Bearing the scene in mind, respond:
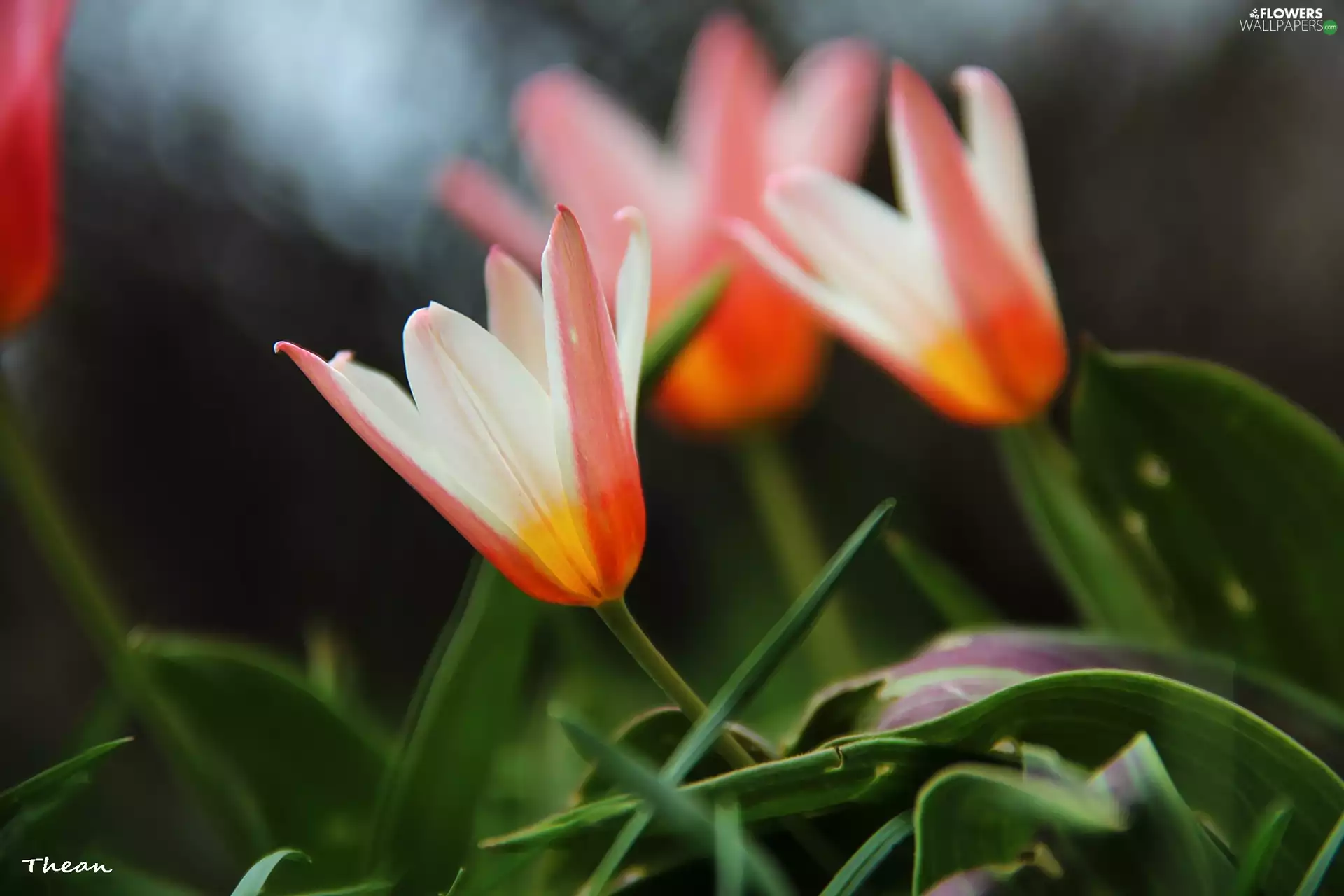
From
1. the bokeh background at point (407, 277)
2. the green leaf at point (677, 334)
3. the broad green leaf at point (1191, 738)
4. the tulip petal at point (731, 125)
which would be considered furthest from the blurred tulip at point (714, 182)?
the bokeh background at point (407, 277)

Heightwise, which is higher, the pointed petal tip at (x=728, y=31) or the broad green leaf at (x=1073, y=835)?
the pointed petal tip at (x=728, y=31)

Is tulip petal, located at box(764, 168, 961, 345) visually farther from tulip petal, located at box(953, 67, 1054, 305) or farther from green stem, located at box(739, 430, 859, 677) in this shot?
green stem, located at box(739, 430, 859, 677)


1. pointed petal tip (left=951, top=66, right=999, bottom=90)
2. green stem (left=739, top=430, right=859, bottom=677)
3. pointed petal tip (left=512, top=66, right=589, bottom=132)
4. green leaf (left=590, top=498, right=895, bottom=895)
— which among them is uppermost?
pointed petal tip (left=512, top=66, right=589, bottom=132)

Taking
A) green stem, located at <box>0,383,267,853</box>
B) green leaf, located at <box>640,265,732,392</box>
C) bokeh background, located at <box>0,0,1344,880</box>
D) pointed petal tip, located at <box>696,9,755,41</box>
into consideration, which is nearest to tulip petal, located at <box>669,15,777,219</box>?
pointed petal tip, located at <box>696,9,755,41</box>

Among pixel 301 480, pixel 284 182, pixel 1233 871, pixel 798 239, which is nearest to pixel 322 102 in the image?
pixel 284 182

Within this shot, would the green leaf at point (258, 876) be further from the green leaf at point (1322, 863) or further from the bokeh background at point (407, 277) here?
the bokeh background at point (407, 277)
